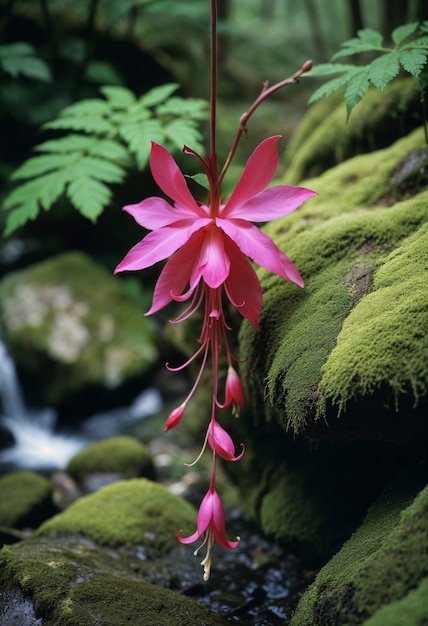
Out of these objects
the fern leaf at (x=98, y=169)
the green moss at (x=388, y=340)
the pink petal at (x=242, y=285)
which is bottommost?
the green moss at (x=388, y=340)

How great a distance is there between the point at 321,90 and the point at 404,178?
24.5 inches

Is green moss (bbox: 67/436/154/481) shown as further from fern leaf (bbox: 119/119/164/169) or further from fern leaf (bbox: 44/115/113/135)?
fern leaf (bbox: 44/115/113/135)

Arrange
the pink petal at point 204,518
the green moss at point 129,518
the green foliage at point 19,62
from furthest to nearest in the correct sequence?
the green foliage at point 19,62
the green moss at point 129,518
the pink petal at point 204,518

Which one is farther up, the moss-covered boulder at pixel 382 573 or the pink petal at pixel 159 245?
the pink petal at pixel 159 245

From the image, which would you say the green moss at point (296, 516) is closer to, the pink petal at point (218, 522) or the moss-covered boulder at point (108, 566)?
the moss-covered boulder at point (108, 566)

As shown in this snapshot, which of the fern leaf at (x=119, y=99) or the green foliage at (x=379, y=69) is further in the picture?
the fern leaf at (x=119, y=99)

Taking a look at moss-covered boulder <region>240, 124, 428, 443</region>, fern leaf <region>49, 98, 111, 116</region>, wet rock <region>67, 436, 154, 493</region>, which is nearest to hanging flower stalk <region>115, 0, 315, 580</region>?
moss-covered boulder <region>240, 124, 428, 443</region>

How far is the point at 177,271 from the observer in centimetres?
182

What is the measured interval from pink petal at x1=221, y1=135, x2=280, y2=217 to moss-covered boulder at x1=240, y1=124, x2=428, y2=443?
48 centimetres

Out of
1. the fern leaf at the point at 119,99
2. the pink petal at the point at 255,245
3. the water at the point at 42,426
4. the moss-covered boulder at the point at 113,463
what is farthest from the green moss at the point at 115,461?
the pink petal at the point at 255,245

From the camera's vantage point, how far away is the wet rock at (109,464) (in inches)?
144

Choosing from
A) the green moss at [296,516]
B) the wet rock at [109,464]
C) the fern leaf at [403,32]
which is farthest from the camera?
the wet rock at [109,464]

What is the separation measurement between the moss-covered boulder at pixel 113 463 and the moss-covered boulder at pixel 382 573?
2150mm

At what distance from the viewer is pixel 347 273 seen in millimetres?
2057
